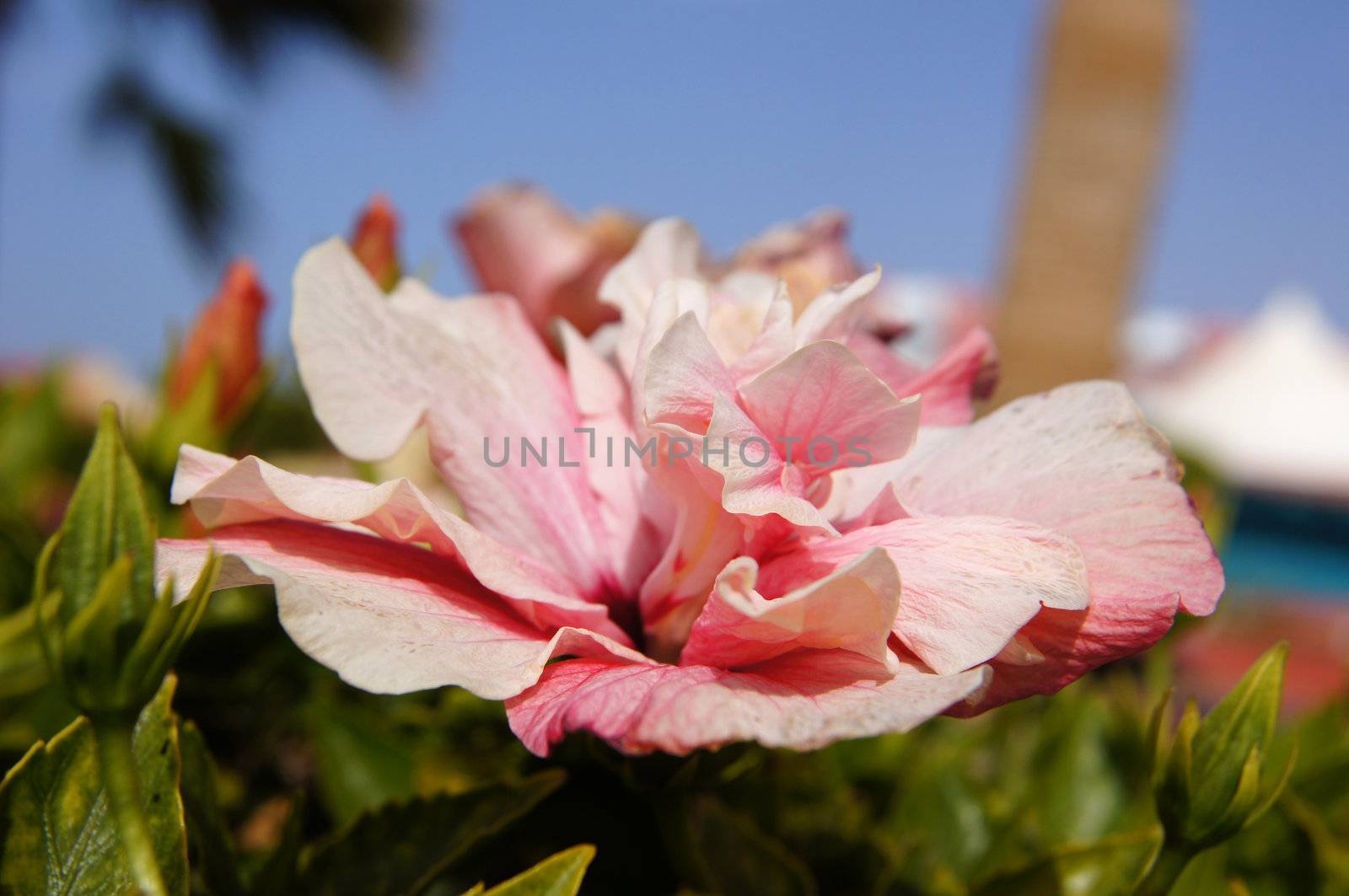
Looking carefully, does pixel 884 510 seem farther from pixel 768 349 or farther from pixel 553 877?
pixel 553 877

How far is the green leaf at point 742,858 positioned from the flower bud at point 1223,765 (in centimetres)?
23

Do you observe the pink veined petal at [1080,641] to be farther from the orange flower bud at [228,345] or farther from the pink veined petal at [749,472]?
the orange flower bud at [228,345]

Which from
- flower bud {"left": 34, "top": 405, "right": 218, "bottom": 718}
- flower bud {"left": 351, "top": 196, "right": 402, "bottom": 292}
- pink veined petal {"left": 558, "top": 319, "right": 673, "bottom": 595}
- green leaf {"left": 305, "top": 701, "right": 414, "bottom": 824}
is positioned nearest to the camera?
flower bud {"left": 34, "top": 405, "right": 218, "bottom": 718}

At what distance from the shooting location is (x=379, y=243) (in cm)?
93

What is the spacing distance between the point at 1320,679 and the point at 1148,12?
4335mm

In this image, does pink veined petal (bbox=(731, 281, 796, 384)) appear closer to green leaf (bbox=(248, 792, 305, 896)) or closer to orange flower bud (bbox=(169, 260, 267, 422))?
green leaf (bbox=(248, 792, 305, 896))

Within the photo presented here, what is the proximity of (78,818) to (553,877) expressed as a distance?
24 centimetres

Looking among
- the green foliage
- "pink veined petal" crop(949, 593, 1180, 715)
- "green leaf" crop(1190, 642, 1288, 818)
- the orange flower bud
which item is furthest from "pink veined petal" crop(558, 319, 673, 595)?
the orange flower bud

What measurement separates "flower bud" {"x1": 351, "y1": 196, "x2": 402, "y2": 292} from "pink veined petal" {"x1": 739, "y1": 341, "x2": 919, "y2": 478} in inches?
20.2

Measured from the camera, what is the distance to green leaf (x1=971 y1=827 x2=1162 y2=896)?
65 centimetres

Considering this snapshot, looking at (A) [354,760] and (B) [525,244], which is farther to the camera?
(B) [525,244]

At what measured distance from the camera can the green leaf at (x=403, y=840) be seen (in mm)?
586

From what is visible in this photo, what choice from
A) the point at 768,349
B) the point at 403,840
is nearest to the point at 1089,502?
the point at 768,349

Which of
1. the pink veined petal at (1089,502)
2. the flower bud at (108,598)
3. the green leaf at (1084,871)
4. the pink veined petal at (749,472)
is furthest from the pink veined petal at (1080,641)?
the flower bud at (108,598)
